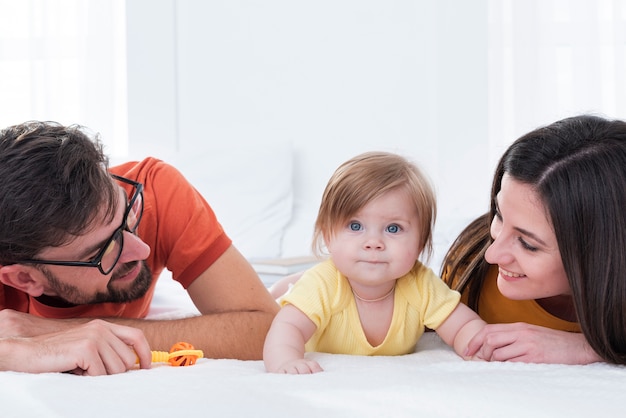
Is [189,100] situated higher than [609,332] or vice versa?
[189,100]

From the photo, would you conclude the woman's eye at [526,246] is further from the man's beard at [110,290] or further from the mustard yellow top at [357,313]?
the man's beard at [110,290]

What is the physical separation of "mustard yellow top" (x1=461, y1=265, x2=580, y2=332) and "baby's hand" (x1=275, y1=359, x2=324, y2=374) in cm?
52

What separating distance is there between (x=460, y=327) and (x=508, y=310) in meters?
0.16

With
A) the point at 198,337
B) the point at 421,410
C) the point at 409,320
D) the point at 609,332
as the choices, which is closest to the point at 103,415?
the point at 421,410

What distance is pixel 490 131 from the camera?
3594 mm

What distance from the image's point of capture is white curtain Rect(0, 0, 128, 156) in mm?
4289

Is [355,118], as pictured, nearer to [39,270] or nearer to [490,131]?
[490,131]

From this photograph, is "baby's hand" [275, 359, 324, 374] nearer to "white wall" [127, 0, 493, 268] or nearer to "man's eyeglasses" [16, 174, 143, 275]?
"man's eyeglasses" [16, 174, 143, 275]

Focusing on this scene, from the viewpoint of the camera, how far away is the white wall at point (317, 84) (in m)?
3.63

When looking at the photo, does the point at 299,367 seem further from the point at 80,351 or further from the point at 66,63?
the point at 66,63

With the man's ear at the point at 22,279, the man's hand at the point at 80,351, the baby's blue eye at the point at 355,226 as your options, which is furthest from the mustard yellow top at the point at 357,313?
the man's ear at the point at 22,279

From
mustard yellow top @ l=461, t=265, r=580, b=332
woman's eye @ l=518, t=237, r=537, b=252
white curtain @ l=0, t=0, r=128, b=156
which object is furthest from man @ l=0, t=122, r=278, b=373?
white curtain @ l=0, t=0, r=128, b=156

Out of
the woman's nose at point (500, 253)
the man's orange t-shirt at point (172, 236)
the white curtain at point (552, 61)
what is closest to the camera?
the woman's nose at point (500, 253)

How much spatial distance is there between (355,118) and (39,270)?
239 cm
